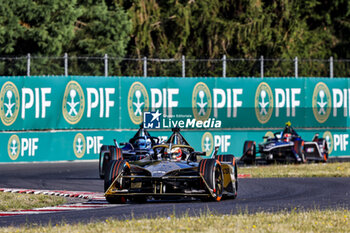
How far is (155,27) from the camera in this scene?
40.7m

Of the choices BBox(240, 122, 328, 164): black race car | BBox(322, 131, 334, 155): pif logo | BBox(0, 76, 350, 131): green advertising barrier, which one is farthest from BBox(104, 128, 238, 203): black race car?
BBox(322, 131, 334, 155): pif logo

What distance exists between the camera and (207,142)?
89.8ft

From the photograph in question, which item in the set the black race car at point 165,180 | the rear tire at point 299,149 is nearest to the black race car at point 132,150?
the black race car at point 165,180

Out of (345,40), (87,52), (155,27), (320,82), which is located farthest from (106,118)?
(345,40)

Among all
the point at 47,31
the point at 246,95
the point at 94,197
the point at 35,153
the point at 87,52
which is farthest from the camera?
the point at 87,52

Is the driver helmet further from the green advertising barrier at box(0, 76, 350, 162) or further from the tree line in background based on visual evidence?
the tree line in background

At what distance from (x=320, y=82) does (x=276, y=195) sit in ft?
47.2

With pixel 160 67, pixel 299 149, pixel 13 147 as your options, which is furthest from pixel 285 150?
pixel 13 147

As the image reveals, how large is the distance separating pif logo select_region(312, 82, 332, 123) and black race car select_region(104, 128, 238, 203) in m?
14.8

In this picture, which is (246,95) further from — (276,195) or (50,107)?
(276,195)

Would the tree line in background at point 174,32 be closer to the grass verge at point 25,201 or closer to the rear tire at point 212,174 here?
the grass verge at point 25,201

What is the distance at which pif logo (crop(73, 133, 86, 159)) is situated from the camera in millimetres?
25656

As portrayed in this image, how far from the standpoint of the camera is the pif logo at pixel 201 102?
2745cm

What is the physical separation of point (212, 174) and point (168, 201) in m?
1.07
